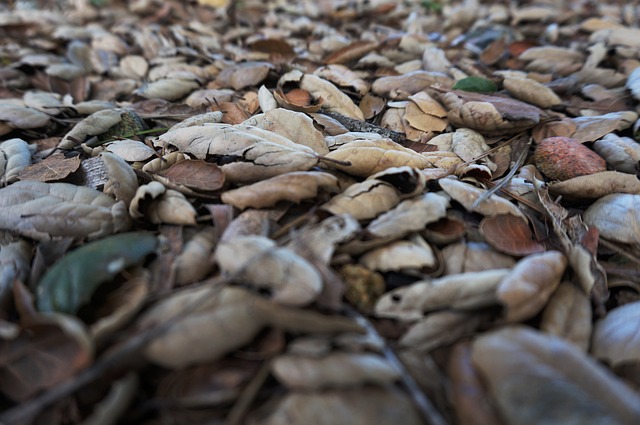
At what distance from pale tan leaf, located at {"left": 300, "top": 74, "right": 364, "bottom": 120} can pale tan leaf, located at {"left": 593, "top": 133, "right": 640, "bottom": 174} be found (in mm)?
666

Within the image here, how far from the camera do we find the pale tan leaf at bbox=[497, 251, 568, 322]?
0.72m

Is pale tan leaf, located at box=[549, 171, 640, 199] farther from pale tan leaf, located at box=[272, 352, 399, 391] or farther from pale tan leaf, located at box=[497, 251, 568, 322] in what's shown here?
pale tan leaf, located at box=[272, 352, 399, 391]

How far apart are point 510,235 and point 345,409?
19.5 inches

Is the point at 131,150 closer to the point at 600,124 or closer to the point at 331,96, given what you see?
the point at 331,96

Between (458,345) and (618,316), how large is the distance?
0.99ft

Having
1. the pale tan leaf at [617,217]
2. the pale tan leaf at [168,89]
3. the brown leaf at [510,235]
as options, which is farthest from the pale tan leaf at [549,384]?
the pale tan leaf at [168,89]

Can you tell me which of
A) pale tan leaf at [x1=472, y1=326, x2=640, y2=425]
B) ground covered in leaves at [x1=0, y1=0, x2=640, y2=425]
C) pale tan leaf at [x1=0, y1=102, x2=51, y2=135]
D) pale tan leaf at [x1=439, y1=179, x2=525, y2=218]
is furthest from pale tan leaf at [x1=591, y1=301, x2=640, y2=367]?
pale tan leaf at [x1=0, y1=102, x2=51, y2=135]

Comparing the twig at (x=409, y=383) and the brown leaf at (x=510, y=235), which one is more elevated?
the brown leaf at (x=510, y=235)

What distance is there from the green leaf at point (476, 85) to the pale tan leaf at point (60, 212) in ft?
3.66

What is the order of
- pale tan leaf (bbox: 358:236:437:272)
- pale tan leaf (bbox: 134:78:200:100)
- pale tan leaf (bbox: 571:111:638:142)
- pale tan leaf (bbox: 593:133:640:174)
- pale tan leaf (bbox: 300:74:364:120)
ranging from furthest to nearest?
pale tan leaf (bbox: 134:78:200:100)
pale tan leaf (bbox: 300:74:364:120)
pale tan leaf (bbox: 571:111:638:142)
pale tan leaf (bbox: 593:133:640:174)
pale tan leaf (bbox: 358:236:437:272)

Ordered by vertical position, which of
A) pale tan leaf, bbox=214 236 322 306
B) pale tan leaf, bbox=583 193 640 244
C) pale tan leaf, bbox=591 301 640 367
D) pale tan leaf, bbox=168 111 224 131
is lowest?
pale tan leaf, bbox=591 301 640 367

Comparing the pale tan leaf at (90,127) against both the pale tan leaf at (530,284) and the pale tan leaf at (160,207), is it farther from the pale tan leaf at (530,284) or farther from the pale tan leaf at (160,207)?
the pale tan leaf at (530,284)

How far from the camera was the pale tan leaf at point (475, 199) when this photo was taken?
36.9 inches

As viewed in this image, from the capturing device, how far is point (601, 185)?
3.45 feet
